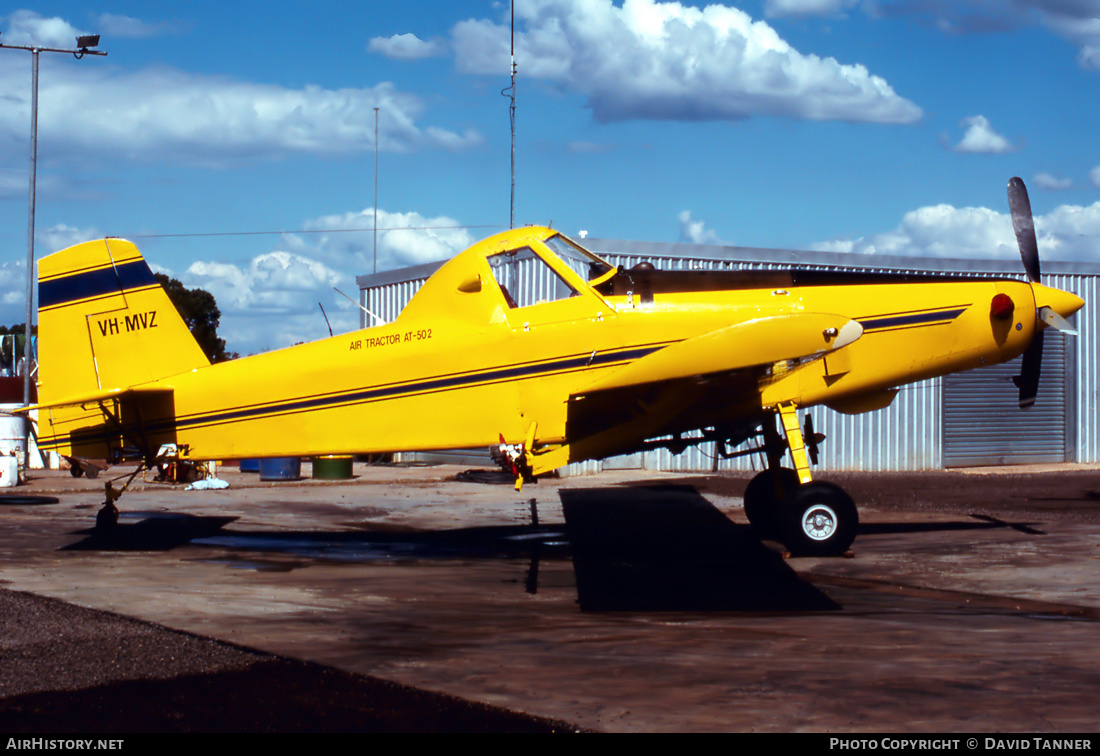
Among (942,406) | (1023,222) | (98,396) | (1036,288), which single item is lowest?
(98,396)

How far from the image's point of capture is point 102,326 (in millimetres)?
11250

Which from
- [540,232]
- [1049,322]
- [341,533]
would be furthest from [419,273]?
[1049,322]

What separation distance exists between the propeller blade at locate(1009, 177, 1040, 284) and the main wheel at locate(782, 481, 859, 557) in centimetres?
397

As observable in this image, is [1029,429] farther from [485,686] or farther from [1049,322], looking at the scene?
[485,686]

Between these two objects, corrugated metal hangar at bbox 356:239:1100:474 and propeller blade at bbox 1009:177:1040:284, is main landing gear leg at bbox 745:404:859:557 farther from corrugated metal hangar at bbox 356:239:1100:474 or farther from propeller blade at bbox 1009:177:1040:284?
corrugated metal hangar at bbox 356:239:1100:474

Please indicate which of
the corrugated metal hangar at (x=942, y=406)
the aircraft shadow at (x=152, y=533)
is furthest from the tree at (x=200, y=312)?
the aircraft shadow at (x=152, y=533)

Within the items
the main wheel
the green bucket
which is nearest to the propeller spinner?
the main wheel

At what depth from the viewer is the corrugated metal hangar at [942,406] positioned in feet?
79.8

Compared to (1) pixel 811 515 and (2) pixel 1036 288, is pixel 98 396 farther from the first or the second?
(2) pixel 1036 288

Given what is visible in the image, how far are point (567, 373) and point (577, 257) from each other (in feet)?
4.38

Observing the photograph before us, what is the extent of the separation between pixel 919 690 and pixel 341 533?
29.4 feet

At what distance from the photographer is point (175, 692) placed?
512cm

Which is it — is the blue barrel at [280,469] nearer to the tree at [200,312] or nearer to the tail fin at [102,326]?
the tail fin at [102,326]

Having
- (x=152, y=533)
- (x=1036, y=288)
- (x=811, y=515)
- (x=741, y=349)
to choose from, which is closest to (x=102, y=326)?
(x=152, y=533)
